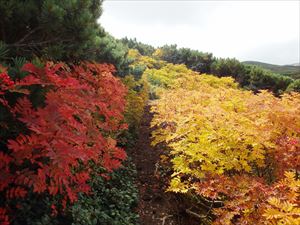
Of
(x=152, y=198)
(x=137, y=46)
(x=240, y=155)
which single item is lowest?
(x=152, y=198)

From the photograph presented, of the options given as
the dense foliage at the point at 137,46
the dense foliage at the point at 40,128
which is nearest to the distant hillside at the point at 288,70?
the dense foliage at the point at 137,46

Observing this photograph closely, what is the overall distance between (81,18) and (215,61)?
68.8 feet

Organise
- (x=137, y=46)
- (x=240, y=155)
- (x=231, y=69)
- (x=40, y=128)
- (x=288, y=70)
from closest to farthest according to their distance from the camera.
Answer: (x=40, y=128), (x=240, y=155), (x=231, y=69), (x=137, y=46), (x=288, y=70)

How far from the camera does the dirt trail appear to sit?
6.46 m

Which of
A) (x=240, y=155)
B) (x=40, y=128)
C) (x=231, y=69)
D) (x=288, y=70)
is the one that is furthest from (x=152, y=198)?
(x=288, y=70)

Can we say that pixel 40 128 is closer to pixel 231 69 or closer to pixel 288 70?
pixel 231 69

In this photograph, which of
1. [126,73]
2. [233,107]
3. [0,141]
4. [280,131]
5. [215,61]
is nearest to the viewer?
[0,141]

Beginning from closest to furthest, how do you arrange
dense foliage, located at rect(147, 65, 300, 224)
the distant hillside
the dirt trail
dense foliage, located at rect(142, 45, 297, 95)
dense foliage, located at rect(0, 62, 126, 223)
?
dense foliage, located at rect(0, 62, 126, 223) < dense foliage, located at rect(147, 65, 300, 224) < the dirt trail < dense foliage, located at rect(142, 45, 297, 95) < the distant hillside

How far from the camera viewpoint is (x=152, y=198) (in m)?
7.23

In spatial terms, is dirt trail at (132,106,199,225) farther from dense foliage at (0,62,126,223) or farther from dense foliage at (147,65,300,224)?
dense foliage at (0,62,126,223)

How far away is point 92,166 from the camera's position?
231 inches

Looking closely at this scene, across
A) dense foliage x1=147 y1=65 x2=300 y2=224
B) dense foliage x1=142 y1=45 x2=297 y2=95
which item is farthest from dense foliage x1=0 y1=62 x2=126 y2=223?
dense foliage x1=142 y1=45 x2=297 y2=95

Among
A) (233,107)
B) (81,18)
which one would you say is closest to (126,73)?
(233,107)

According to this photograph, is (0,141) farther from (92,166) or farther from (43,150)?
(92,166)
